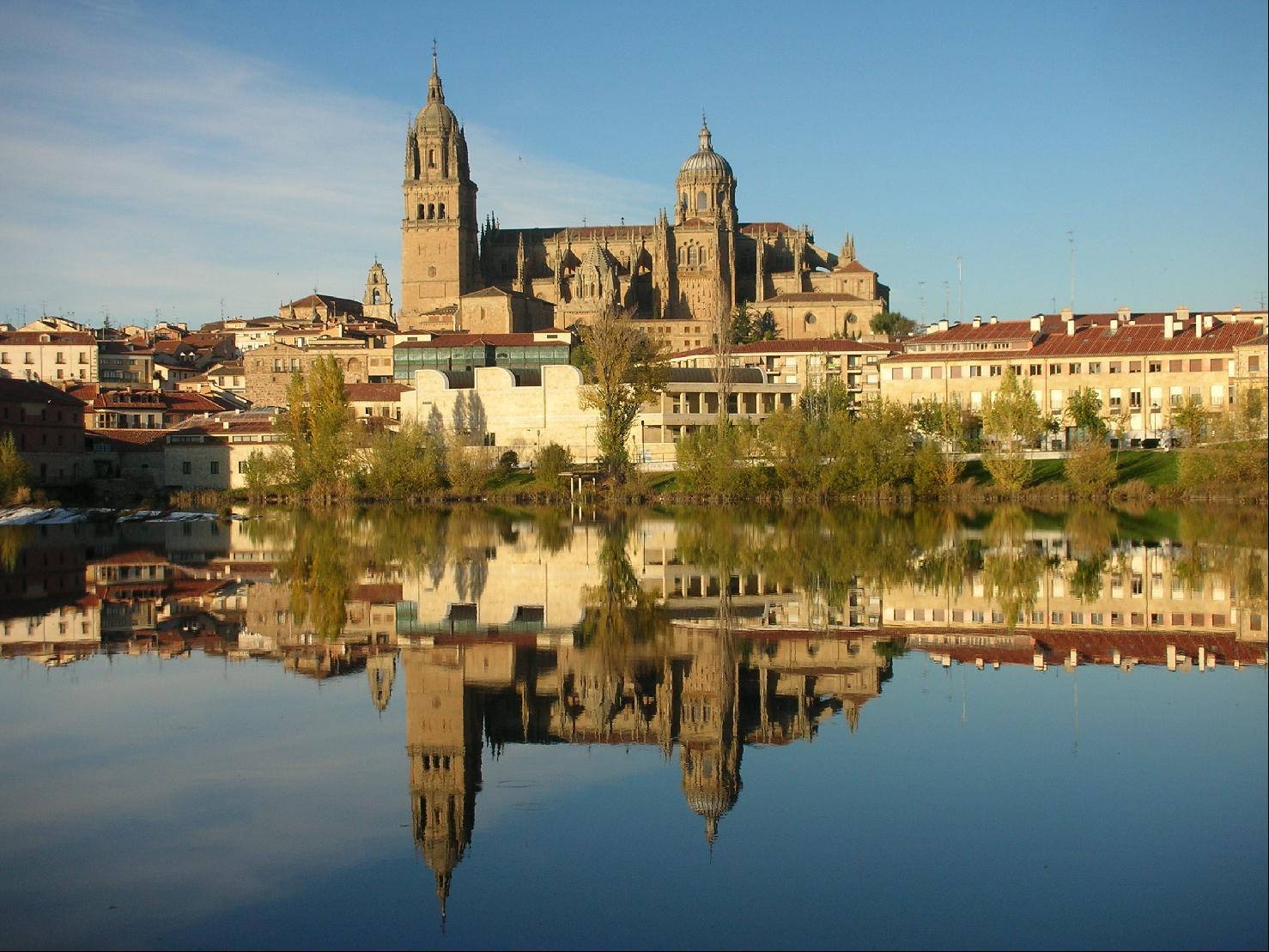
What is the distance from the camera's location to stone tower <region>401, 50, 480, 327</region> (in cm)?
9938

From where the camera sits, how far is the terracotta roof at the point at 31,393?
57750mm

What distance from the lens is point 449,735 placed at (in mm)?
13258

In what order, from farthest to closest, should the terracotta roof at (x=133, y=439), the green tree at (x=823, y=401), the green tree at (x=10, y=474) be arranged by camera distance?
1. the terracotta roof at (x=133, y=439)
2. the green tree at (x=823, y=401)
3. the green tree at (x=10, y=474)

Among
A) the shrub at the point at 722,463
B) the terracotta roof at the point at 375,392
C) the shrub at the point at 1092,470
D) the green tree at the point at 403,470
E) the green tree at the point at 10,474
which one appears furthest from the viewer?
the terracotta roof at the point at 375,392

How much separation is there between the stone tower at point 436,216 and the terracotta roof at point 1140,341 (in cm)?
4604

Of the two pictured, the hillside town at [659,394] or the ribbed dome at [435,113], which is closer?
the hillside town at [659,394]

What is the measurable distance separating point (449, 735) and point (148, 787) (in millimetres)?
2718

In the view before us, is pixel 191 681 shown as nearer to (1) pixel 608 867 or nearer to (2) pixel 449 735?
(2) pixel 449 735

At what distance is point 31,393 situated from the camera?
59.1 meters

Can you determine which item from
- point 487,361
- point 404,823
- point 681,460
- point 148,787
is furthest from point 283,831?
point 487,361

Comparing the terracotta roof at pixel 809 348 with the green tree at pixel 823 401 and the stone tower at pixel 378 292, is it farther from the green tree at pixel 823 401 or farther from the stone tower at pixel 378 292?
the stone tower at pixel 378 292

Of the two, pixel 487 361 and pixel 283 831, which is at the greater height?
pixel 487 361

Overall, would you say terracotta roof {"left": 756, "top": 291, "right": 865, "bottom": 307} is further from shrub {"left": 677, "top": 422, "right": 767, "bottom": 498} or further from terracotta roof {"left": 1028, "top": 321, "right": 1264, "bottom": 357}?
shrub {"left": 677, "top": 422, "right": 767, "bottom": 498}

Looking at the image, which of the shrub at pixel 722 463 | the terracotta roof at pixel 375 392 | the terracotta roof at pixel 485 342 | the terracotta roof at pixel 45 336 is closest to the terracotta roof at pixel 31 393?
the terracotta roof at pixel 375 392
